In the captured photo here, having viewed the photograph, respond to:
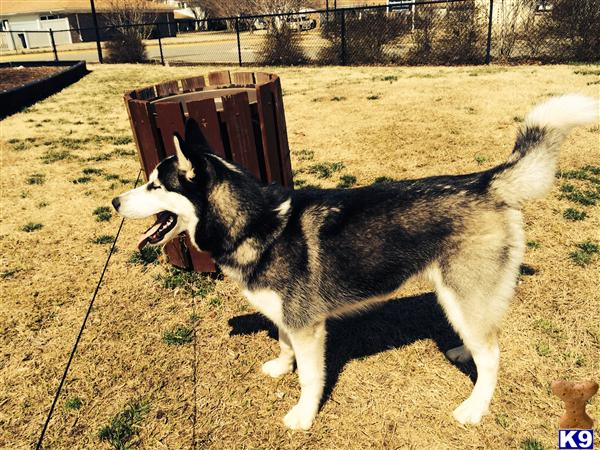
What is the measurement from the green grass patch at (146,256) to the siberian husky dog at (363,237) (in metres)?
2.40

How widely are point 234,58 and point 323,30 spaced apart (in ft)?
23.3

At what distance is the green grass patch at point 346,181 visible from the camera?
280 inches

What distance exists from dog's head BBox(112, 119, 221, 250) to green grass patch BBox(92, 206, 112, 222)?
364cm

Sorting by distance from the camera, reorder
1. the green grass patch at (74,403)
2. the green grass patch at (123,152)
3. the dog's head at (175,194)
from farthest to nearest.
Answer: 1. the green grass patch at (123,152)
2. the green grass patch at (74,403)
3. the dog's head at (175,194)

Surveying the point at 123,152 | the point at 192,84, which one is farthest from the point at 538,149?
the point at 123,152

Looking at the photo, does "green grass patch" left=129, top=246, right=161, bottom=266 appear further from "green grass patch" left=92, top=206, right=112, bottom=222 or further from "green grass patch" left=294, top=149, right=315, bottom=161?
"green grass patch" left=294, top=149, right=315, bottom=161

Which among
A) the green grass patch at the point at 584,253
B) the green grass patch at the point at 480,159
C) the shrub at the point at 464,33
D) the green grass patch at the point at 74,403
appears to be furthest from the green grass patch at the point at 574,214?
the shrub at the point at 464,33

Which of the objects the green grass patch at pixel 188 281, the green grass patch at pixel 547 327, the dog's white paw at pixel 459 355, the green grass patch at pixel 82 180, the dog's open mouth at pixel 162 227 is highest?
the dog's open mouth at pixel 162 227

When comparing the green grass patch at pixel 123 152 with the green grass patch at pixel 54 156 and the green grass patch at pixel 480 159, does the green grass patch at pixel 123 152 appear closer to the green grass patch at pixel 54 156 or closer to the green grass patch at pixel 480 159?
the green grass patch at pixel 54 156

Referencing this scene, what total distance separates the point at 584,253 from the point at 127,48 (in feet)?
97.8

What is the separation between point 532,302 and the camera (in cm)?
427

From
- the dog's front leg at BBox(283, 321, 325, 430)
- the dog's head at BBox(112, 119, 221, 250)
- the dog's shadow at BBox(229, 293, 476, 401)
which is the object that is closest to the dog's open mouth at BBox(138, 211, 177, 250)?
the dog's head at BBox(112, 119, 221, 250)

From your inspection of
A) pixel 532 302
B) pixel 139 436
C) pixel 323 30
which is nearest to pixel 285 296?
pixel 139 436

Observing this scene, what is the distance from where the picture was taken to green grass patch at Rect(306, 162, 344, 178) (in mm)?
7648
